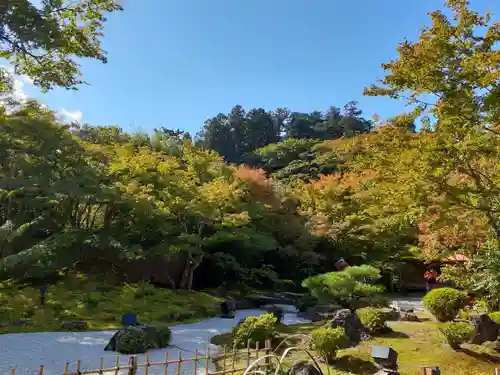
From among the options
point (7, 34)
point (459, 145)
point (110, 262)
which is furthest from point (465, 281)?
point (110, 262)

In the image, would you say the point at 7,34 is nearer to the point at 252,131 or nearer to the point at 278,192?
the point at 278,192

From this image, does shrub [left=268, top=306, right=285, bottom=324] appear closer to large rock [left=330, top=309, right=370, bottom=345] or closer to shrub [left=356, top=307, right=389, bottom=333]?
large rock [left=330, top=309, right=370, bottom=345]

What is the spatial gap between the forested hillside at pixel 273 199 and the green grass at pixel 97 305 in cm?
104

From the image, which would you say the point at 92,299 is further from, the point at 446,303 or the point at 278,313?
the point at 446,303

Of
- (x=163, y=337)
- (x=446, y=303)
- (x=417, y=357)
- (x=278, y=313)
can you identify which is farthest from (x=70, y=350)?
(x=446, y=303)

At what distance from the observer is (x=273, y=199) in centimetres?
1880

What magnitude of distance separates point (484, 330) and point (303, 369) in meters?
4.36

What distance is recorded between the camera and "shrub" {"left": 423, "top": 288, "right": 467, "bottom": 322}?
33.3 feet

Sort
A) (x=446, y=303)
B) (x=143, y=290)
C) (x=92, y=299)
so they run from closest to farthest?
1. (x=446, y=303)
2. (x=92, y=299)
3. (x=143, y=290)

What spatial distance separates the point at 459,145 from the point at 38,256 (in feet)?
38.8

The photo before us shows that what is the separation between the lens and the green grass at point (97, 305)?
10304 millimetres

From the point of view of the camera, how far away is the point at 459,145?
5.99 metres

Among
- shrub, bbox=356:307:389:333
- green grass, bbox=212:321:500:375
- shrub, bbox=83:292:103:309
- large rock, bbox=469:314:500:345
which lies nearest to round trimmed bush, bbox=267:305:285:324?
shrub, bbox=356:307:389:333

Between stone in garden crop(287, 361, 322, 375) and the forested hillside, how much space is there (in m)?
3.32
